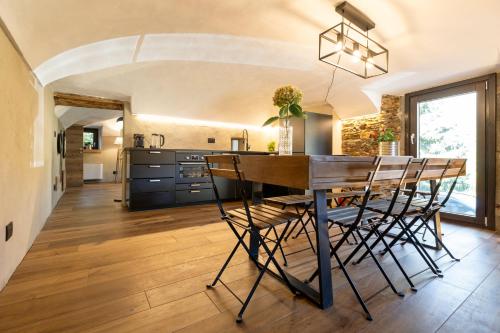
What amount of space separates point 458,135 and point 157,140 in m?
4.90

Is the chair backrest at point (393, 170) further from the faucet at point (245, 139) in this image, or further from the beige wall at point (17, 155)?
the faucet at point (245, 139)

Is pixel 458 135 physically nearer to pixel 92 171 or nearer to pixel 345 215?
pixel 345 215

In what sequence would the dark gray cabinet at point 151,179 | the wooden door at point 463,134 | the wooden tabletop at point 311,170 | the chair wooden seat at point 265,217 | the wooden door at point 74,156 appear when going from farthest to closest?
the wooden door at point 74,156 < the dark gray cabinet at point 151,179 < the wooden door at point 463,134 < the chair wooden seat at point 265,217 < the wooden tabletop at point 311,170

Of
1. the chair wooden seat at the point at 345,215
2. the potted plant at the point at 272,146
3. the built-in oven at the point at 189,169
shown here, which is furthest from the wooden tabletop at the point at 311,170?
the potted plant at the point at 272,146

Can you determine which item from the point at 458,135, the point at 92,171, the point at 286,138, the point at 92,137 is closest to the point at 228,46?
the point at 286,138

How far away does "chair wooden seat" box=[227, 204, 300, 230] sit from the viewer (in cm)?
136

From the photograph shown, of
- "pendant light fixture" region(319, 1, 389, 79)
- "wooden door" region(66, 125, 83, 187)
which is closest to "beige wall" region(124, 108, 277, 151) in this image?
"pendant light fixture" region(319, 1, 389, 79)

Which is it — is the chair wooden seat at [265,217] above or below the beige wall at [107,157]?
below

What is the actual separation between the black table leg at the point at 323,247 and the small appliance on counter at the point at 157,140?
3.78 meters

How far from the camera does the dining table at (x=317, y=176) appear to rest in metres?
1.08

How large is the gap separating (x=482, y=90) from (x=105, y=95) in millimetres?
5514

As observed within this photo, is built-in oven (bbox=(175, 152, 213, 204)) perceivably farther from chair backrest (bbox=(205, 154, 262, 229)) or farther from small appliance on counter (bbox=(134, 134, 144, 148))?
chair backrest (bbox=(205, 154, 262, 229))

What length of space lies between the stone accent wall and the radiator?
8104 millimetres

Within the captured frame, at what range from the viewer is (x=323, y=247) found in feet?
4.30
